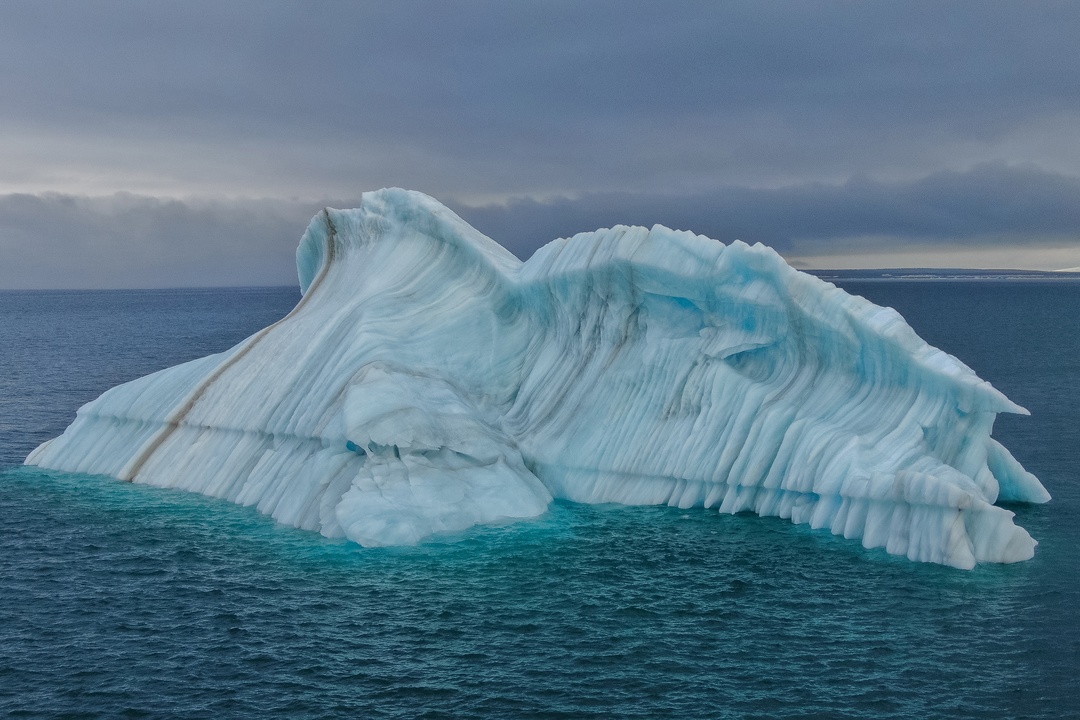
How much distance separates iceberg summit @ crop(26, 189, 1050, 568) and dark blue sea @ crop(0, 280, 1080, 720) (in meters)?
1.34

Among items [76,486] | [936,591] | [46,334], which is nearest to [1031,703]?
[936,591]

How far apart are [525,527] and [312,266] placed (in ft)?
77.0

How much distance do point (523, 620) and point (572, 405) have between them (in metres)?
13.8

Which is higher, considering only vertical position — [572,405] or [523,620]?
[572,405]

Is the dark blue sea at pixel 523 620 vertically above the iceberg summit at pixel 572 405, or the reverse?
the iceberg summit at pixel 572 405

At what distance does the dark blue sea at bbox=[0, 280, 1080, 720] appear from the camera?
21203mm

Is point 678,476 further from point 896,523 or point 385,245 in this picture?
point 385,245

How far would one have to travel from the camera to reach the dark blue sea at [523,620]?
21203 millimetres

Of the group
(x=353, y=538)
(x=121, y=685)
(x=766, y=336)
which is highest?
(x=766, y=336)

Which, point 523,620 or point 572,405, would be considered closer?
point 523,620

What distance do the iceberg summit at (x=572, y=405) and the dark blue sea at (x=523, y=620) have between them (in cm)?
134

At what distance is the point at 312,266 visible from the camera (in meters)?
50.8

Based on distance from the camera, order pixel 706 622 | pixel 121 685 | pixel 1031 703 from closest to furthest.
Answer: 1. pixel 1031 703
2. pixel 121 685
3. pixel 706 622

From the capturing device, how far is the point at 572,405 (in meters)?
38.1
